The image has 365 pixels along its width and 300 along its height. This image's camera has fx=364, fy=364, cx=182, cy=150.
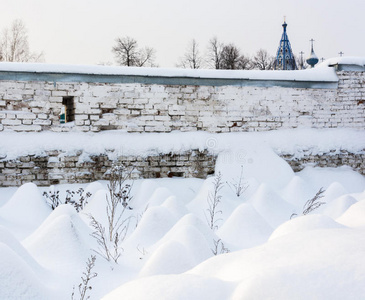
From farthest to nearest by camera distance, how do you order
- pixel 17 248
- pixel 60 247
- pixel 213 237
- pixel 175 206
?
pixel 175 206 → pixel 213 237 → pixel 60 247 → pixel 17 248

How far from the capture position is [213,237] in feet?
11.5

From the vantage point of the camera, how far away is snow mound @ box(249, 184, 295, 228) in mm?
4900

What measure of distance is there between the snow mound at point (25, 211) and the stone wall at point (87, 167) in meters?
0.99

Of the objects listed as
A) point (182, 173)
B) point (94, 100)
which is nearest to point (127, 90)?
point (94, 100)

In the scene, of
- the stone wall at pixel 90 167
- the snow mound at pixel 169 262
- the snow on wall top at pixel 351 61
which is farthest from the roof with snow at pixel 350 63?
the snow mound at pixel 169 262

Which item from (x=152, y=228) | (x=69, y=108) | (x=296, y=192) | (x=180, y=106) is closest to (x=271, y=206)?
(x=296, y=192)

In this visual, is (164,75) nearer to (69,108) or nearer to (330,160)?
(69,108)

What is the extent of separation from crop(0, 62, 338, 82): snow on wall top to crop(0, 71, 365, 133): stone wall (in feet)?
0.65

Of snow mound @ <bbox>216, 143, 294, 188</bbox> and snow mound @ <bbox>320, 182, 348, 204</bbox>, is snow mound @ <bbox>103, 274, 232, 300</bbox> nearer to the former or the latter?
snow mound @ <bbox>320, 182, 348, 204</bbox>

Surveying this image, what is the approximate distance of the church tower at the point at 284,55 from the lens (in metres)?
26.6

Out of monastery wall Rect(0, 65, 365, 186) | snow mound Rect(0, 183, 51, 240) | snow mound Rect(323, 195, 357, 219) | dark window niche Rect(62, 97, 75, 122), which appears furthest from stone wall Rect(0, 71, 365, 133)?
snow mound Rect(323, 195, 357, 219)

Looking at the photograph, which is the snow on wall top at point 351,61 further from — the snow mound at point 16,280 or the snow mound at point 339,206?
the snow mound at point 16,280

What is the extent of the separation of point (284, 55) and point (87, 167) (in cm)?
2349

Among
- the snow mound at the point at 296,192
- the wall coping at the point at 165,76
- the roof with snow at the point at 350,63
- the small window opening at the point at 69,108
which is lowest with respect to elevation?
the snow mound at the point at 296,192
